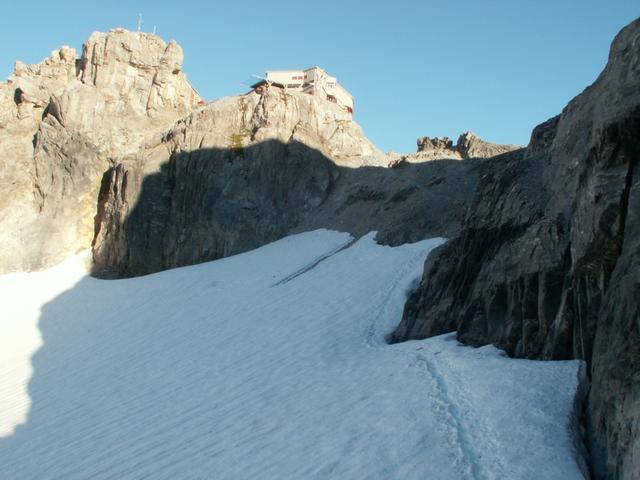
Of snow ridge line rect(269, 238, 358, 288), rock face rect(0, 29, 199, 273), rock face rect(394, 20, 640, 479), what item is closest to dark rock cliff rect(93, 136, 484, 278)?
rock face rect(0, 29, 199, 273)

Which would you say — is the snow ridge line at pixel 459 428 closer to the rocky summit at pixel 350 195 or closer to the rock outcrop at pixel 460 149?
the rocky summit at pixel 350 195

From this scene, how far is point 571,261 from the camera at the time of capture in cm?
877

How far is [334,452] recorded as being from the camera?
24.6ft

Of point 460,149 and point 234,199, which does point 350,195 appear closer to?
point 234,199

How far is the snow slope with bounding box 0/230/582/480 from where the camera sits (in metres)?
7.05

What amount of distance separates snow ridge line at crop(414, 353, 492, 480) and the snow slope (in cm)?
2

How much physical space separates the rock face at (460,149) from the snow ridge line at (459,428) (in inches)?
1034

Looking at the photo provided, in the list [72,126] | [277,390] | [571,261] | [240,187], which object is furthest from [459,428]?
[72,126]

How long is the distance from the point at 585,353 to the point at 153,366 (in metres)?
11.0

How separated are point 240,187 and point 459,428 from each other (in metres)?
24.9

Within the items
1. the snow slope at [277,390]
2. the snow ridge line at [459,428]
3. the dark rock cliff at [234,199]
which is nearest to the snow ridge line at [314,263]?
the snow slope at [277,390]

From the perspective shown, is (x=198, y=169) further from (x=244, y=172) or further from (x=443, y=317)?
(x=443, y=317)

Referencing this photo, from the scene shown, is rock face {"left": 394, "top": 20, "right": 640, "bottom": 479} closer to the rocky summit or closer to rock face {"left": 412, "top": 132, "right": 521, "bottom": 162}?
the rocky summit

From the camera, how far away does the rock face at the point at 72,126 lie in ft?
104
